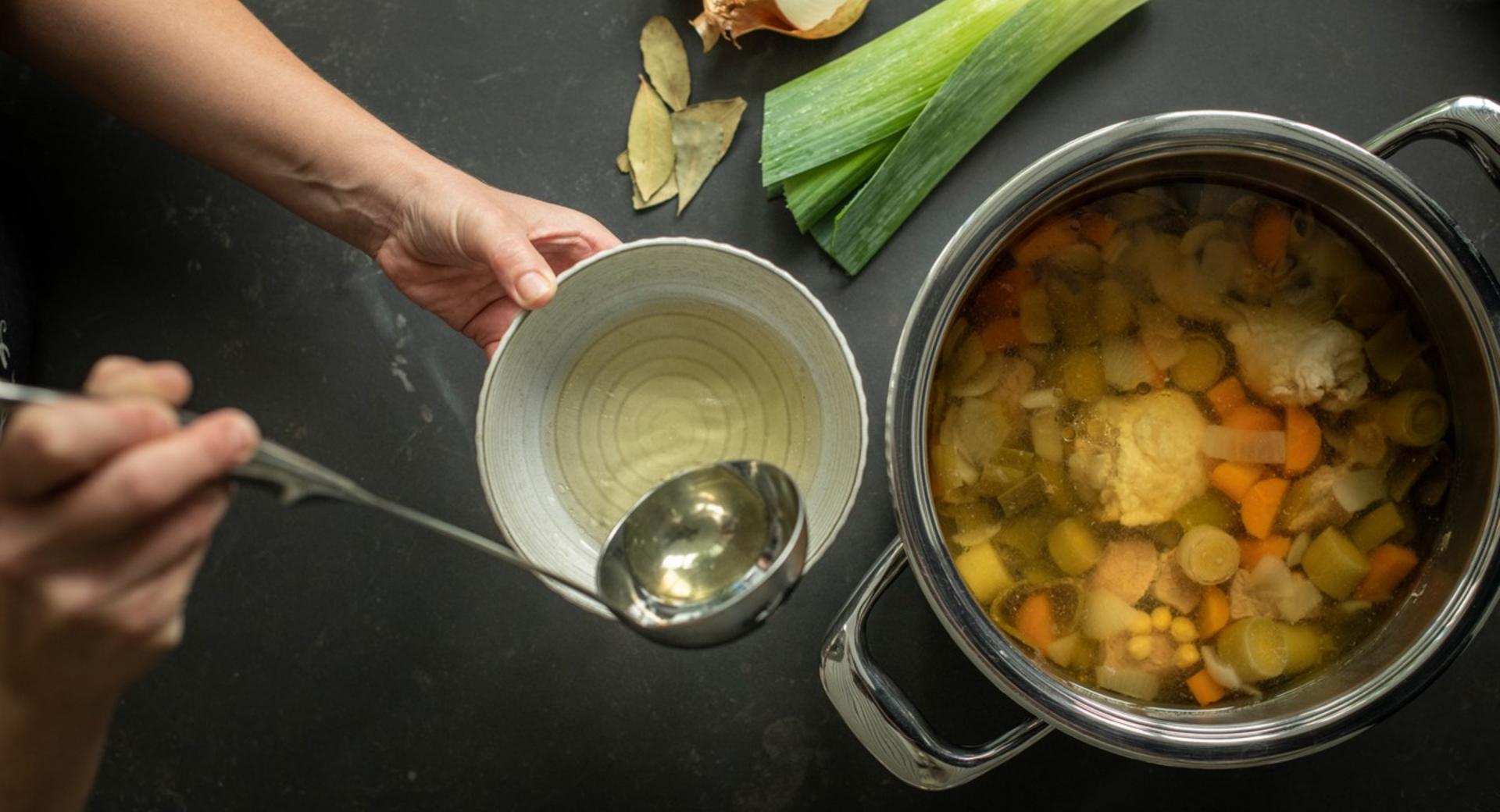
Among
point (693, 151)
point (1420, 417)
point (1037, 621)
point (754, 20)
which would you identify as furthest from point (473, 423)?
point (1420, 417)

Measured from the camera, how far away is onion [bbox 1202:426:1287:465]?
0.98m

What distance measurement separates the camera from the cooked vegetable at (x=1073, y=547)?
3.21ft

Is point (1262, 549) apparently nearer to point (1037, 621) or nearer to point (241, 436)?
point (1037, 621)

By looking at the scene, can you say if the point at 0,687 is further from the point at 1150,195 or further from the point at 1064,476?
the point at 1150,195

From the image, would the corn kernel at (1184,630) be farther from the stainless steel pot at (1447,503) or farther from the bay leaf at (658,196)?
the bay leaf at (658,196)

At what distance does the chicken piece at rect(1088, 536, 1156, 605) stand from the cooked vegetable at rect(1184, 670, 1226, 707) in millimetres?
93

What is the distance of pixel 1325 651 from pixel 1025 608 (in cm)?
29

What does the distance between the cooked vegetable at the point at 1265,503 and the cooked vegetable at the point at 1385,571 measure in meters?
0.10

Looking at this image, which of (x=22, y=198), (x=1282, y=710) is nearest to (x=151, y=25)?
(x=22, y=198)

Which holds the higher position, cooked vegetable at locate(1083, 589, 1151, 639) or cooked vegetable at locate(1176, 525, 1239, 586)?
cooked vegetable at locate(1176, 525, 1239, 586)

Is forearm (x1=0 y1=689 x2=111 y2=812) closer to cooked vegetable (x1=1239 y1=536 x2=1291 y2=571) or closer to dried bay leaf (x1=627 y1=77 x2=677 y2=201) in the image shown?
dried bay leaf (x1=627 y1=77 x2=677 y2=201)

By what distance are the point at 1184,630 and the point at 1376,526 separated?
0.69 feet

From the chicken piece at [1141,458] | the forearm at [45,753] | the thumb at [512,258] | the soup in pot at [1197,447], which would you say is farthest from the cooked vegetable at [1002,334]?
the forearm at [45,753]

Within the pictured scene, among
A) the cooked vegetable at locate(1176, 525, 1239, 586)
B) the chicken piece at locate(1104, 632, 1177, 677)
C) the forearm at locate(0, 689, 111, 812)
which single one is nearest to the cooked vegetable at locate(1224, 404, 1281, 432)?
the cooked vegetable at locate(1176, 525, 1239, 586)
